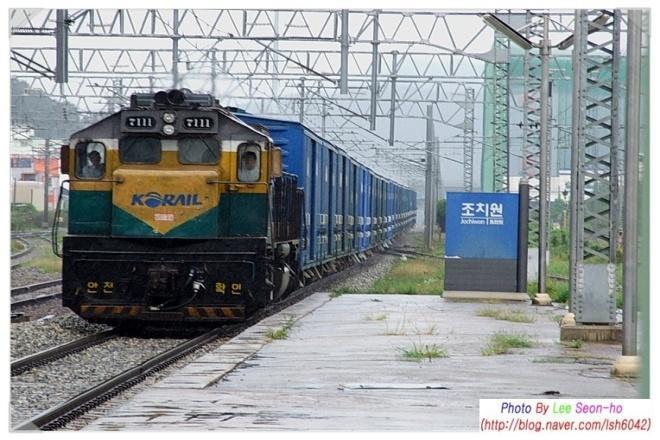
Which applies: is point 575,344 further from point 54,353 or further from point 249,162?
point 54,353

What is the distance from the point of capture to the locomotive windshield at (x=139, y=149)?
1450 cm

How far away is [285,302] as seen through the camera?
19.4 meters

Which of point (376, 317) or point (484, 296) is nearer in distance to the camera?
point (376, 317)

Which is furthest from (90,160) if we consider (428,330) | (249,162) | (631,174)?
(631,174)

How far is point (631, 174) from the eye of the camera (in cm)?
1080

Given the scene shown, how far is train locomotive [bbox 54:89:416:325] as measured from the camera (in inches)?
564

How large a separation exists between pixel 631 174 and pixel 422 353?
2.69m

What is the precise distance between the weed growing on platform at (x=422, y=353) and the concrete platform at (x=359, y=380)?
104 millimetres

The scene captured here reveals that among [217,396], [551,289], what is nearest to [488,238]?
[551,289]

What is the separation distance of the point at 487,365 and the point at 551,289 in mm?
10999

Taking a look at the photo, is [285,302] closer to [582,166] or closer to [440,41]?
[440,41]

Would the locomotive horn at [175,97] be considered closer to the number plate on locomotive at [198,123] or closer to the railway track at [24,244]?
the number plate on locomotive at [198,123]

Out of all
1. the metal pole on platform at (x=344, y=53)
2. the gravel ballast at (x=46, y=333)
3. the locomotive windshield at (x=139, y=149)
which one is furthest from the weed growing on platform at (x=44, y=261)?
the locomotive windshield at (x=139, y=149)

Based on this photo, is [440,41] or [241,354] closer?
[241,354]
